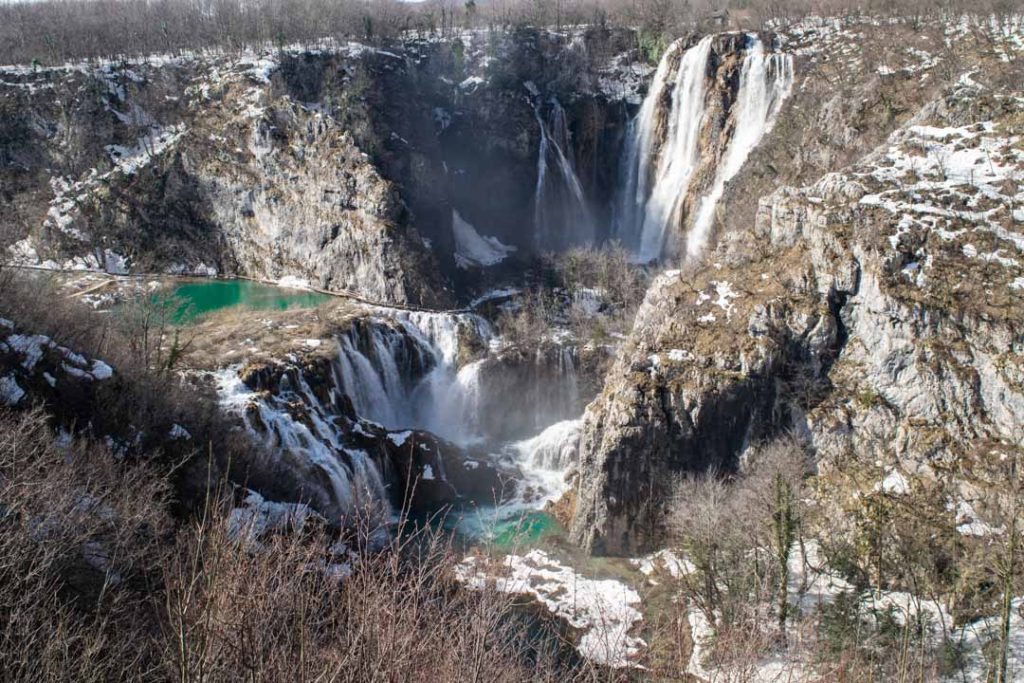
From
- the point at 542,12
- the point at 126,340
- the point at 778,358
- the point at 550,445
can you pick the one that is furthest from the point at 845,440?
the point at 542,12

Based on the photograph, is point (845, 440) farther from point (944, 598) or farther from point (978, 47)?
point (978, 47)

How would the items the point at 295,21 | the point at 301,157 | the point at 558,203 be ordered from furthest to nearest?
the point at 295,21 < the point at 558,203 < the point at 301,157

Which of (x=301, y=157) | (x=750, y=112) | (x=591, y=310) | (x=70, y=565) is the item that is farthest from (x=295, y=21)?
(x=70, y=565)

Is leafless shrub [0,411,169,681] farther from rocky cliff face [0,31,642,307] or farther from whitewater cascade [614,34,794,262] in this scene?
whitewater cascade [614,34,794,262]

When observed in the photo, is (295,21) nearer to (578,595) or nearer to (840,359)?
(840,359)

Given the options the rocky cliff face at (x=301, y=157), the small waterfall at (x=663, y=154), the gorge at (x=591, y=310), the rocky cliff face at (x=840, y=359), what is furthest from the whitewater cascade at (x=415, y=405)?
the small waterfall at (x=663, y=154)

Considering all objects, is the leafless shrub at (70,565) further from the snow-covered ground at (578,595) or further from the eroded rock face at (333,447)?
the eroded rock face at (333,447)
